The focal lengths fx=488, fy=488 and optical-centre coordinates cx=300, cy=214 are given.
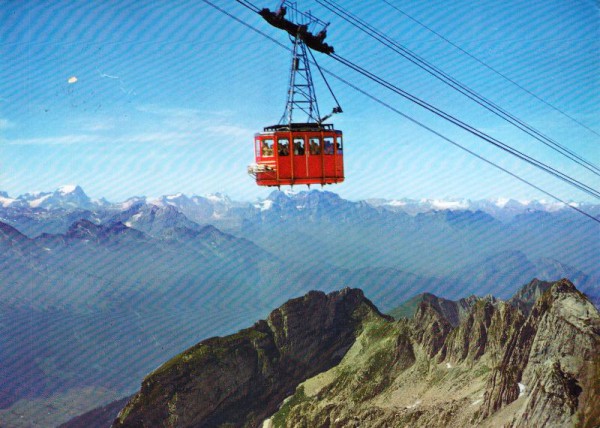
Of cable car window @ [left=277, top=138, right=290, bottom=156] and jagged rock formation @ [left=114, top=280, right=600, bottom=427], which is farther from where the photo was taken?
jagged rock formation @ [left=114, top=280, right=600, bottom=427]

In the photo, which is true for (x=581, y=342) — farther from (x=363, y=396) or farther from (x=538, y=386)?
(x=363, y=396)

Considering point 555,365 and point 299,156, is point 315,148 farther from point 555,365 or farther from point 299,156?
point 555,365

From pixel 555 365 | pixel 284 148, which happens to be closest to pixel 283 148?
pixel 284 148

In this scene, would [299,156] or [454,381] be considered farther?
[454,381]

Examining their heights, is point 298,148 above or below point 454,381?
above

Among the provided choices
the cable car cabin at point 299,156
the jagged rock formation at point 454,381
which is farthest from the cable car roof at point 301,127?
the jagged rock formation at point 454,381

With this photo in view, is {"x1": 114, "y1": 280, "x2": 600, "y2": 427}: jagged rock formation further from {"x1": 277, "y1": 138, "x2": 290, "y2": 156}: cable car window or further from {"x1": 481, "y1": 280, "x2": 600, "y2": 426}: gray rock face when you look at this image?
{"x1": 277, "y1": 138, "x2": 290, "y2": 156}: cable car window

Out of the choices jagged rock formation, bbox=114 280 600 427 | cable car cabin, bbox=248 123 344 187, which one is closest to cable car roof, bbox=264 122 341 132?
cable car cabin, bbox=248 123 344 187

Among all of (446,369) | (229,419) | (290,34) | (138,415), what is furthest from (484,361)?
(290,34)
